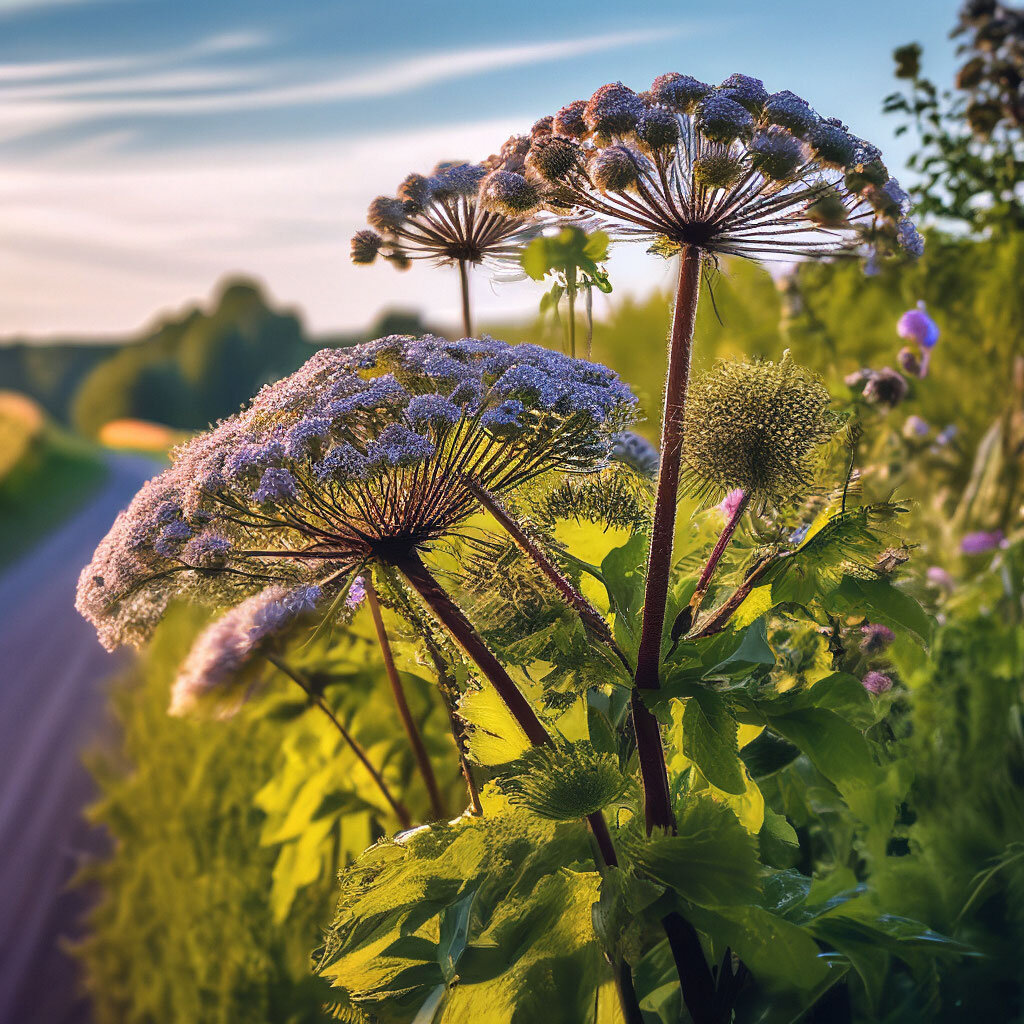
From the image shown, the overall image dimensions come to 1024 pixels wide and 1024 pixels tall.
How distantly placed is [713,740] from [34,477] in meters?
9.92

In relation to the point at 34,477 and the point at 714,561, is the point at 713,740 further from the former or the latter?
the point at 34,477

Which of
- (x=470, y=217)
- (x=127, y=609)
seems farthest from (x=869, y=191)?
(x=127, y=609)

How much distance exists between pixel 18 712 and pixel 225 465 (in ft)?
16.4

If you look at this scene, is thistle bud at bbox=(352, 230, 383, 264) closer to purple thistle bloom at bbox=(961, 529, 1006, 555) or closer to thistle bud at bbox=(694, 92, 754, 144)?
thistle bud at bbox=(694, 92, 754, 144)

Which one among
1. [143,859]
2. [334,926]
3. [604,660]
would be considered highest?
[604,660]

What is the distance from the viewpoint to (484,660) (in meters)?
0.76

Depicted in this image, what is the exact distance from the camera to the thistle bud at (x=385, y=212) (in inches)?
34.6

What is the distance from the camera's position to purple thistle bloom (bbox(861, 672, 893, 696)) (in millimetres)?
970

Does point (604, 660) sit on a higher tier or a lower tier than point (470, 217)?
lower

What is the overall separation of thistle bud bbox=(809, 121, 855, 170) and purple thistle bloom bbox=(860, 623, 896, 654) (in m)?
0.51

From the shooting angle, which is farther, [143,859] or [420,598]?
[143,859]

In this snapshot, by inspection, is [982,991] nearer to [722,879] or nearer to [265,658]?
[722,879]

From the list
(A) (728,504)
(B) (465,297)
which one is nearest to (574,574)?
(A) (728,504)

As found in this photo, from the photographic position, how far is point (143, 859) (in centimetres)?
229
